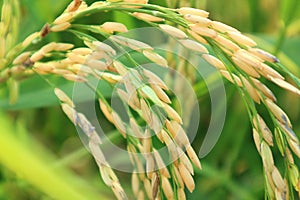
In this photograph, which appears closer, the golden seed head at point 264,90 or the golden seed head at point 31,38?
the golden seed head at point 264,90

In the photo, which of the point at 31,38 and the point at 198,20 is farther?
the point at 31,38

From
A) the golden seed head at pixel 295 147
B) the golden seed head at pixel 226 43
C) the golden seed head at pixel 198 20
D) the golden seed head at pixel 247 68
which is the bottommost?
the golden seed head at pixel 295 147

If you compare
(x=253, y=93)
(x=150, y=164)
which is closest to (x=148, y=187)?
(x=150, y=164)

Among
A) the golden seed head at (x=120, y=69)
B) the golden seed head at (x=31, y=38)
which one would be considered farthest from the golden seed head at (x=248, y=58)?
the golden seed head at (x=31, y=38)

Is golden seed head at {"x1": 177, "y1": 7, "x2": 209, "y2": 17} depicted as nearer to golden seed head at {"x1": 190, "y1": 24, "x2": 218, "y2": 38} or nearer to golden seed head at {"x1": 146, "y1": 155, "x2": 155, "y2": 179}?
golden seed head at {"x1": 190, "y1": 24, "x2": 218, "y2": 38}

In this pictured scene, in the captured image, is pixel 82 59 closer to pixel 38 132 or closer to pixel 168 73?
pixel 168 73

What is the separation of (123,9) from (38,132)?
73 centimetres

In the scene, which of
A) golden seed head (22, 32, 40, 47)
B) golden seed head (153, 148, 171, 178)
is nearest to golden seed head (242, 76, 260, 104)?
golden seed head (153, 148, 171, 178)

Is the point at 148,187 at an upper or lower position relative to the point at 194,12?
lower

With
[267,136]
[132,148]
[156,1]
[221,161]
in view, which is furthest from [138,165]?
[221,161]

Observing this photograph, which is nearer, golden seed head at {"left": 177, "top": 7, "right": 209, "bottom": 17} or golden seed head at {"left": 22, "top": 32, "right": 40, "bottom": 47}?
golden seed head at {"left": 177, "top": 7, "right": 209, "bottom": 17}

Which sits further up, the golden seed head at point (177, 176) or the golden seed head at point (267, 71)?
the golden seed head at point (267, 71)

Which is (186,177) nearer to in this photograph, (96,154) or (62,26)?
(96,154)

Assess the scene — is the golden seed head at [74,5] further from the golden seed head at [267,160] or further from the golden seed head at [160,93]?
the golden seed head at [267,160]
